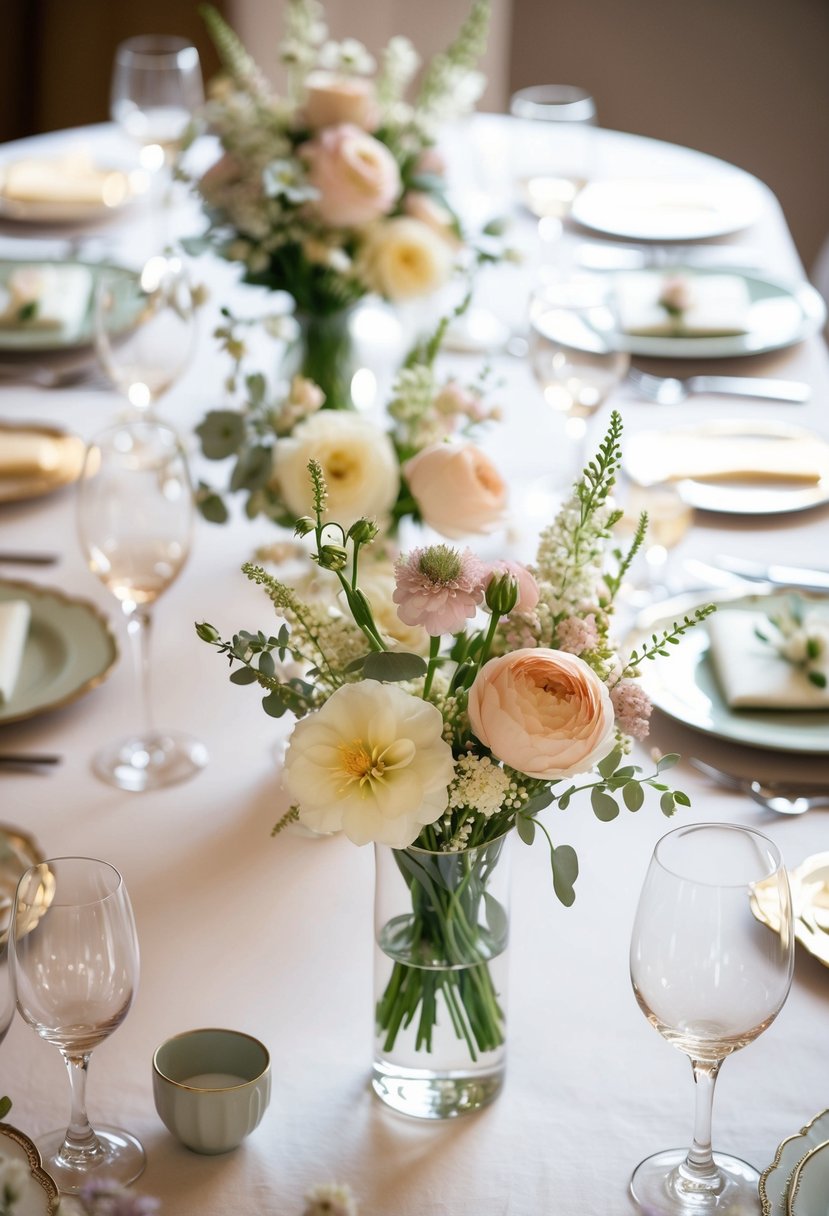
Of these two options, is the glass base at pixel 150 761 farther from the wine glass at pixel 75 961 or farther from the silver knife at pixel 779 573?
the silver knife at pixel 779 573

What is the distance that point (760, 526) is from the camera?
168 centimetres

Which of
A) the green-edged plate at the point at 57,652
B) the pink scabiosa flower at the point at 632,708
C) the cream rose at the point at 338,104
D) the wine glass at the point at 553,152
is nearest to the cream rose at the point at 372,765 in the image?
the pink scabiosa flower at the point at 632,708

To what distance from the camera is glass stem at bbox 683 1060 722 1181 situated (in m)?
0.85

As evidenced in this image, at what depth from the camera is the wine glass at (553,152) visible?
2.18 m

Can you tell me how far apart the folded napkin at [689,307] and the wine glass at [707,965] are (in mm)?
1311

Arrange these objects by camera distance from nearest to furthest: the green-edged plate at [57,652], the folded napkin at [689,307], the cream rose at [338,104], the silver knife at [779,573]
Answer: the green-edged plate at [57,652]
the silver knife at [779,573]
the cream rose at [338,104]
the folded napkin at [689,307]

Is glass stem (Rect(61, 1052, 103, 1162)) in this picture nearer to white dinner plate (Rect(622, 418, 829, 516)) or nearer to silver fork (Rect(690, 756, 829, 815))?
silver fork (Rect(690, 756, 829, 815))

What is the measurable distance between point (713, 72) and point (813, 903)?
149 inches

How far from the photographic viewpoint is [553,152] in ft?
7.23

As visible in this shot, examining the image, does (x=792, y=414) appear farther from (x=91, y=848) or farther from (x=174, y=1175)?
(x=174, y=1175)

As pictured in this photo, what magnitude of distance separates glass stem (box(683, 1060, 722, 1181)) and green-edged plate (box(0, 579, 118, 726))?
70 cm

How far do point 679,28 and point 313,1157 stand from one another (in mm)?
4075

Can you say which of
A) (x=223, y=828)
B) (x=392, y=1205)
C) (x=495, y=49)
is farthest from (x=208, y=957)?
(x=495, y=49)

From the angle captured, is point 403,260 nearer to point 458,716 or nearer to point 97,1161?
point 458,716
